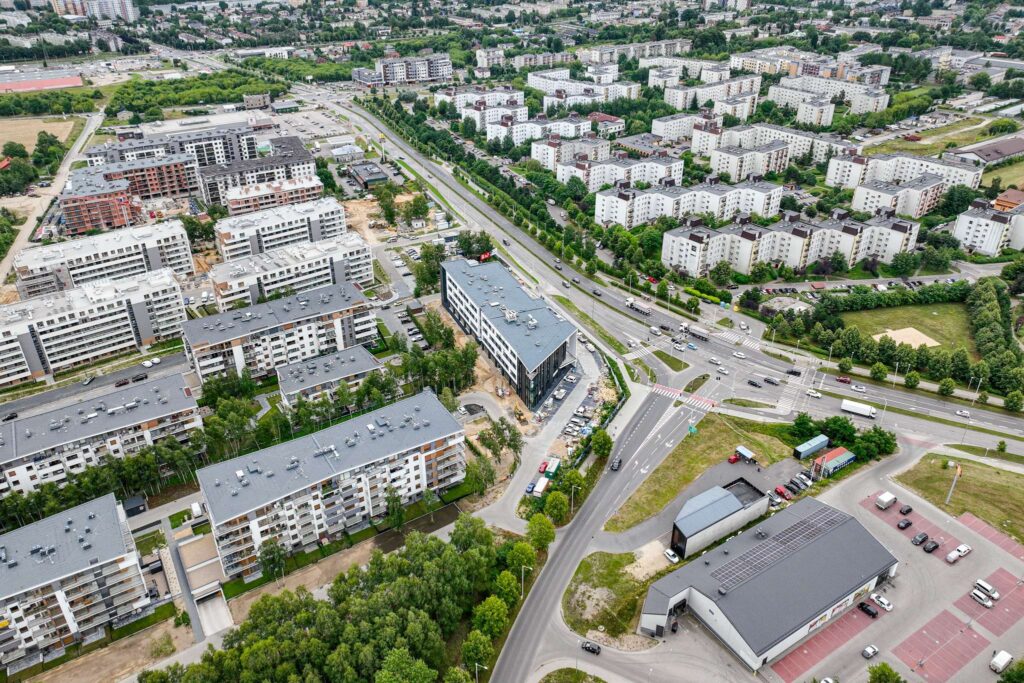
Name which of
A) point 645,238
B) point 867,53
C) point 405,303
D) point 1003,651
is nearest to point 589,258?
point 645,238

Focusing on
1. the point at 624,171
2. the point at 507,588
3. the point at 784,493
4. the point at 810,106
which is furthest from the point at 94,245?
the point at 810,106

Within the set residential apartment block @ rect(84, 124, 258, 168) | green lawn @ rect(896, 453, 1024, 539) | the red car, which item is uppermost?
residential apartment block @ rect(84, 124, 258, 168)

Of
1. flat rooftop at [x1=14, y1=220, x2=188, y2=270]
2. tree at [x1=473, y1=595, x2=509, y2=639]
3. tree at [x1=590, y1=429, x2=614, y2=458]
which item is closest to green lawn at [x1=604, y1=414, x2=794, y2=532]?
tree at [x1=590, y1=429, x2=614, y2=458]

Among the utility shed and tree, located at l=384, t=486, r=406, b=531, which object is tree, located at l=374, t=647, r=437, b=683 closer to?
tree, located at l=384, t=486, r=406, b=531

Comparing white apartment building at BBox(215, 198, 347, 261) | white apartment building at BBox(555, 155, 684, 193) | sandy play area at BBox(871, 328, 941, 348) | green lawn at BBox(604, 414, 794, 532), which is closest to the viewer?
green lawn at BBox(604, 414, 794, 532)

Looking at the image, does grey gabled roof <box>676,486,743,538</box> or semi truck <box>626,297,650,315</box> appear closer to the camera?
grey gabled roof <box>676,486,743,538</box>

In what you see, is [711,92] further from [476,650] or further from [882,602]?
[476,650]
